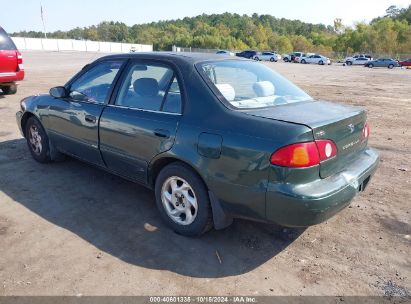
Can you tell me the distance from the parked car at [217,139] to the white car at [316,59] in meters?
54.1

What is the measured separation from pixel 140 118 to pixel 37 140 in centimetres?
245

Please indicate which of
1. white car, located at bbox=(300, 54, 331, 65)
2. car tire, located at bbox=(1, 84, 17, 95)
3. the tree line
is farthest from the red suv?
the tree line

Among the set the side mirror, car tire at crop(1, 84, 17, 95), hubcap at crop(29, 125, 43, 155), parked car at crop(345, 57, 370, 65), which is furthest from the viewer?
parked car at crop(345, 57, 370, 65)

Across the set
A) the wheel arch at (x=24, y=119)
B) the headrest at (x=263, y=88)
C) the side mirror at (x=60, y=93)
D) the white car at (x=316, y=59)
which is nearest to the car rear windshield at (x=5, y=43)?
the wheel arch at (x=24, y=119)

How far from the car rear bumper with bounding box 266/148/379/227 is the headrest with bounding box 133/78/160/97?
5.18 feet

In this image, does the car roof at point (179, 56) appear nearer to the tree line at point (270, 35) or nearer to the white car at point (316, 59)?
the white car at point (316, 59)

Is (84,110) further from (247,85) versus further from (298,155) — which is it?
(298,155)

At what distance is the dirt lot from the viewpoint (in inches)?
109

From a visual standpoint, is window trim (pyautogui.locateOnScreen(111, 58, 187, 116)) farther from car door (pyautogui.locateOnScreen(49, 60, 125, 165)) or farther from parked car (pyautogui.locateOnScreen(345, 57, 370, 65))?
parked car (pyautogui.locateOnScreen(345, 57, 370, 65))

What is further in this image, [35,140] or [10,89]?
[10,89]

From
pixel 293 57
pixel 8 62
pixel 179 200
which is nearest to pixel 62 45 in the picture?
pixel 293 57

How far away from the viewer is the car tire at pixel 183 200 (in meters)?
3.18

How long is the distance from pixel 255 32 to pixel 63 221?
12057cm

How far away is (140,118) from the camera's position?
3.56 m
